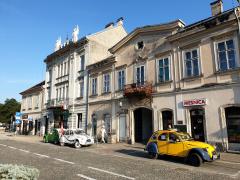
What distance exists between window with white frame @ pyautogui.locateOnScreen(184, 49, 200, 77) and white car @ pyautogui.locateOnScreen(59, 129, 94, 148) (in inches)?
387

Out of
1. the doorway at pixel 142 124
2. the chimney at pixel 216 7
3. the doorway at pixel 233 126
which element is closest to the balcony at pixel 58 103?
the doorway at pixel 142 124

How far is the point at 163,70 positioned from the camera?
717 inches

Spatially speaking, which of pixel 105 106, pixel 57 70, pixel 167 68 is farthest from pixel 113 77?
pixel 57 70

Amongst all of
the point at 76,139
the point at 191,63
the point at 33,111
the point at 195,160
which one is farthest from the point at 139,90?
the point at 33,111

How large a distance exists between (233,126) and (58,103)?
902 inches

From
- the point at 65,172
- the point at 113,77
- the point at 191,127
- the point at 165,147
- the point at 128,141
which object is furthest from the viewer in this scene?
the point at 113,77

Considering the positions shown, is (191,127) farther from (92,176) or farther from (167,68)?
(92,176)

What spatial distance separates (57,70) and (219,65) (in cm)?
2456

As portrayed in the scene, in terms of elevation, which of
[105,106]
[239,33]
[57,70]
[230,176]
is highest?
[57,70]

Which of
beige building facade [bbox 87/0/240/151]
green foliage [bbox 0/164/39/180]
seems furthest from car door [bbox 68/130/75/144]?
green foliage [bbox 0/164/39/180]

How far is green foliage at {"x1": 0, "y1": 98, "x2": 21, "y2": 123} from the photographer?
7162cm

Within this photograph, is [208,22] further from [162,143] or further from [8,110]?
[8,110]

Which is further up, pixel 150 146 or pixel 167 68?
pixel 167 68

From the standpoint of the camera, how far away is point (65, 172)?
8836mm
